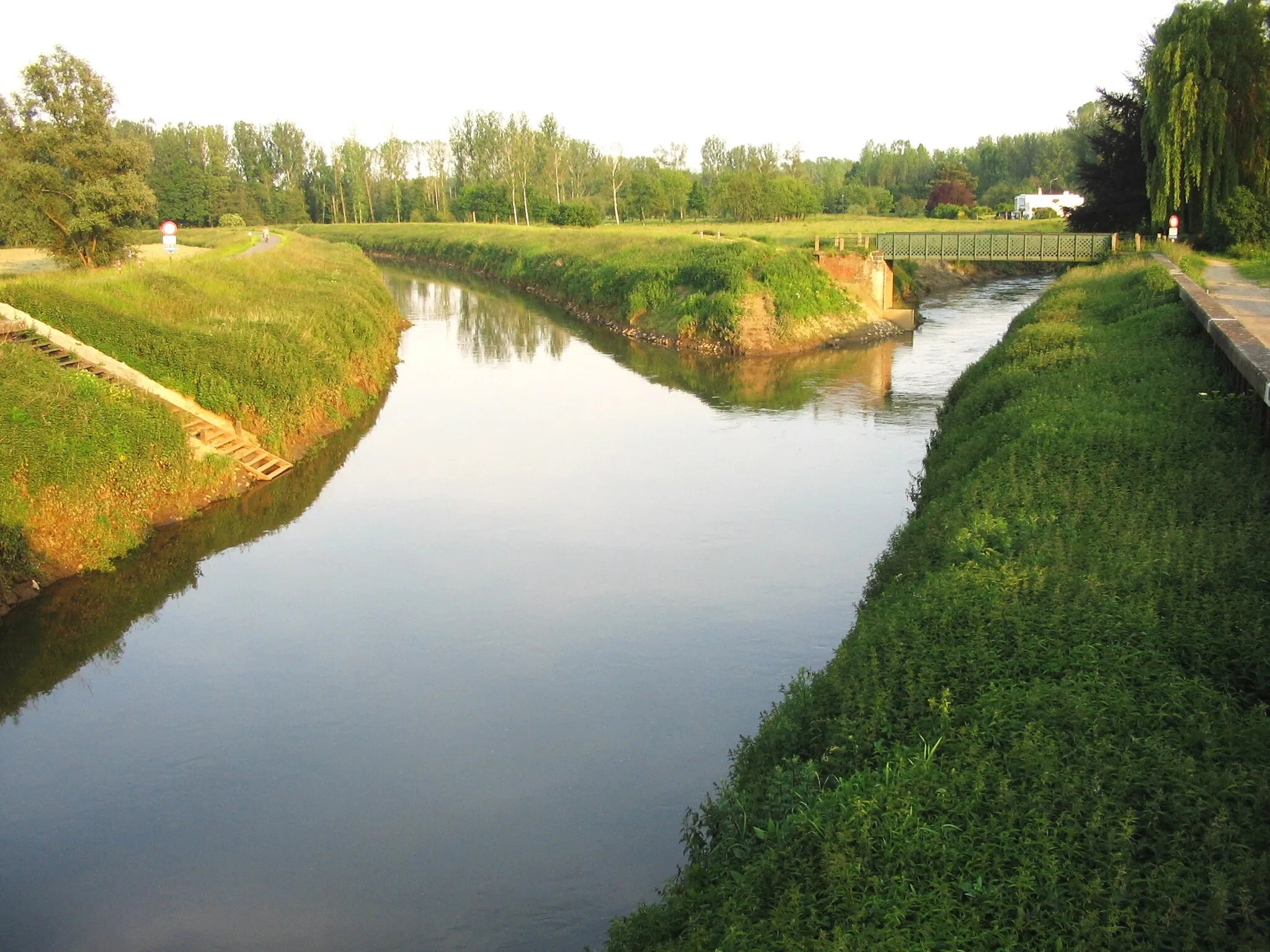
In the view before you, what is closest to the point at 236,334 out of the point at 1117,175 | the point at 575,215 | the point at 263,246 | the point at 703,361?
the point at 703,361

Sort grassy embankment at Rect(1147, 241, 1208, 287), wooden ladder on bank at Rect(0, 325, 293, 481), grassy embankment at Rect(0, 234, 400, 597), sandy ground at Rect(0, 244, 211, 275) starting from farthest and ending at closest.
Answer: sandy ground at Rect(0, 244, 211, 275)
grassy embankment at Rect(1147, 241, 1208, 287)
wooden ladder on bank at Rect(0, 325, 293, 481)
grassy embankment at Rect(0, 234, 400, 597)

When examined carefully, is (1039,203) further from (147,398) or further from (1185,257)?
(147,398)

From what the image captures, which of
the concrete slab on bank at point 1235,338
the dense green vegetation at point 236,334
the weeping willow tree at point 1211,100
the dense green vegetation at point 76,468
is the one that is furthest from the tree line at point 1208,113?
the dense green vegetation at point 76,468

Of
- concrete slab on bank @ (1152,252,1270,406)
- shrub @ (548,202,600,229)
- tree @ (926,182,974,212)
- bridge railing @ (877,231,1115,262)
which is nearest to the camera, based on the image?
concrete slab on bank @ (1152,252,1270,406)

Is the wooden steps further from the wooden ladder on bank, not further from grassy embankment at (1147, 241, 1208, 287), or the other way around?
grassy embankment at (1147, 241, 1208, 287)

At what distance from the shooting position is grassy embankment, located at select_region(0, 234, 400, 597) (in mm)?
16109

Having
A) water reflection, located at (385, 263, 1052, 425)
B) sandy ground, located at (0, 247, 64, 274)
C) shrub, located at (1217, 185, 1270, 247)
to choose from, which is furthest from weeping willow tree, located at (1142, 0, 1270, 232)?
sandy ground, located at (0, 247, 64, 274)

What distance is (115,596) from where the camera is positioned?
51.8ft

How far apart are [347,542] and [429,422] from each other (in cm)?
939

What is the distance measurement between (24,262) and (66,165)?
14.2 meters

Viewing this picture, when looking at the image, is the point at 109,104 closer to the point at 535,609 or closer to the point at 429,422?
the point at 429,422

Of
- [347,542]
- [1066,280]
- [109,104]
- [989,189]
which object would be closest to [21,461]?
[347,542]

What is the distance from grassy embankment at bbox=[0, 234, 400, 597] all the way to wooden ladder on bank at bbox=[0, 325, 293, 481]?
46 cm

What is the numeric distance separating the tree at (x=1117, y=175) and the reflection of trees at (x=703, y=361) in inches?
492
